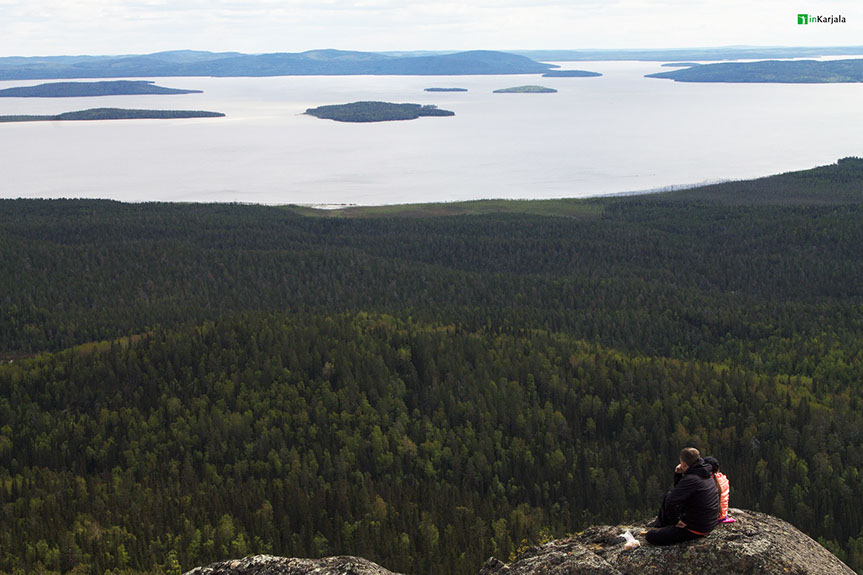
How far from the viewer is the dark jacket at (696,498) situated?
2780 centimetres

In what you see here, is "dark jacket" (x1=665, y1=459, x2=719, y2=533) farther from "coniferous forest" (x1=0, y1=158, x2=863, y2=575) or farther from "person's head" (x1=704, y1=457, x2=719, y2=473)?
"coniferous forest" (x1=0, y1=158, x2=863, y2=575)

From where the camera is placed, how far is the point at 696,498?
2789 centimetres

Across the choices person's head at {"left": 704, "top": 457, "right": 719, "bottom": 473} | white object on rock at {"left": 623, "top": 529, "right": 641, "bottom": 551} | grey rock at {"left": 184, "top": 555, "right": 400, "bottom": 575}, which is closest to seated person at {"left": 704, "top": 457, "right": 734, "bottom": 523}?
person's head at {"left": 704, "top": 457, "right": 719, "bottom": 473}

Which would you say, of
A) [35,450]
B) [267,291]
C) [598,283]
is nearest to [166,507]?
[35,450]

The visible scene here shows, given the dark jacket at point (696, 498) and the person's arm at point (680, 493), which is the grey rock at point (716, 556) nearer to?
the dark jacket at point (696, 498)

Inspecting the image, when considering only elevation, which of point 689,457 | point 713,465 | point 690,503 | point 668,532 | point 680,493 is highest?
point 689,457

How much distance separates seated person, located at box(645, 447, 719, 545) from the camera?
27844mm

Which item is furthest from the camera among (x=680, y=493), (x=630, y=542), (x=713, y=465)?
(x=630, y=542)

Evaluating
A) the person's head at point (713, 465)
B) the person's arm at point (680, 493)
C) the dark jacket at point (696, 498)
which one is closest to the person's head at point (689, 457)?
the dark jacket at point (696, 498)

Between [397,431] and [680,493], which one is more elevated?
[680,493]

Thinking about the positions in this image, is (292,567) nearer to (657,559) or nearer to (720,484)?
(657,559)

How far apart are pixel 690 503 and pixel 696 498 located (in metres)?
0.36

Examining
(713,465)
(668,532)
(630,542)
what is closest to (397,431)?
(630,542)

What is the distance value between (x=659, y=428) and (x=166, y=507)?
61.4 metres
